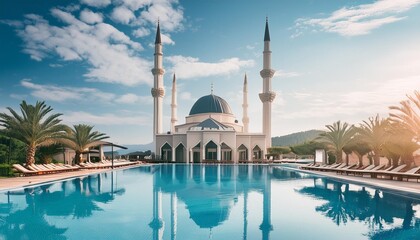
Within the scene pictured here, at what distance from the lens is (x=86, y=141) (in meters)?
24.7

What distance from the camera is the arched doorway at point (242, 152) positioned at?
4056 centimetres

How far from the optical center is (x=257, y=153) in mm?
41062

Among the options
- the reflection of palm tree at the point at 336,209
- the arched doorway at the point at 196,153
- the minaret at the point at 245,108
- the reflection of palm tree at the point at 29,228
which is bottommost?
the arched doorway at the point at 196,153

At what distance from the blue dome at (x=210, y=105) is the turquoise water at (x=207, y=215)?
1488 inches

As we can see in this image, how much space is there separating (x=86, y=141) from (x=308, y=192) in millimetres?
19374

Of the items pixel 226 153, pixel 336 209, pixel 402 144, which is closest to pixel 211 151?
pixel 226 153

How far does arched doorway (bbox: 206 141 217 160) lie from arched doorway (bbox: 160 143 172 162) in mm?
5521

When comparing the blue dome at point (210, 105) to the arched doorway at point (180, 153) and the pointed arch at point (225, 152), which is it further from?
the pointed arch at point (225, 152)

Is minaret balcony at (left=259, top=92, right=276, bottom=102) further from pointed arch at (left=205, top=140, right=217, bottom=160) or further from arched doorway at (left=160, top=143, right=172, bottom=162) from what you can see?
arched doorway at (left=160, top=143, right=172, bottom=162)

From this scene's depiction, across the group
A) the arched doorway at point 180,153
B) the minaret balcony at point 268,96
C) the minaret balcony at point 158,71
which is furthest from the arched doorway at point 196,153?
the minaret balcony at point 158,71

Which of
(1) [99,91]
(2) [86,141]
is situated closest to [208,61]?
(1) [99,91]

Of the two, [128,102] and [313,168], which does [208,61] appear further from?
[313,168]

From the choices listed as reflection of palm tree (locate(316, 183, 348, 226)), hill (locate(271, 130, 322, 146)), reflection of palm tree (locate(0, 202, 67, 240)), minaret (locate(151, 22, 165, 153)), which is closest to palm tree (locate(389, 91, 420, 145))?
reflection of palm tree (locate(316, 183, 348, 226))

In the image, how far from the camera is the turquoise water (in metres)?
5.95
